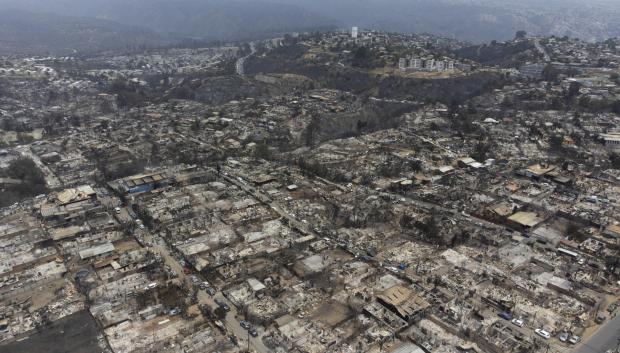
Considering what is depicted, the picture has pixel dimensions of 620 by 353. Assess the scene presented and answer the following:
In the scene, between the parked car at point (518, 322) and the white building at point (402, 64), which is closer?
the parked car at point (518, 322)

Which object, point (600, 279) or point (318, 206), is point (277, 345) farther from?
point (600, 279)

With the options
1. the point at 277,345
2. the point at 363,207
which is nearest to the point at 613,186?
the point at 363,207

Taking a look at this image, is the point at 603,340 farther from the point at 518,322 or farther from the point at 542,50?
the point at 542,50

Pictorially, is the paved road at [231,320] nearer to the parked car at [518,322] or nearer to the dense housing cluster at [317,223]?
the dense housing cluster at [317,223]

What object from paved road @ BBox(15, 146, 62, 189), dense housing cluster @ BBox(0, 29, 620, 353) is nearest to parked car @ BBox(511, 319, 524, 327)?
dense housing cluster @ BBox(0, 29, 620, 353)

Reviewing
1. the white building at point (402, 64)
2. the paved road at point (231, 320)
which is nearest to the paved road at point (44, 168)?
the paved road at point (231, 320)

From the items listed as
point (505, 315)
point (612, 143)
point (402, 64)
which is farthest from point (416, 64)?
point (505, 315)

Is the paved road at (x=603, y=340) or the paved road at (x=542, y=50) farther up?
the paved road at (x=542, y=50)

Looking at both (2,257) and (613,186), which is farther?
(613,186)
